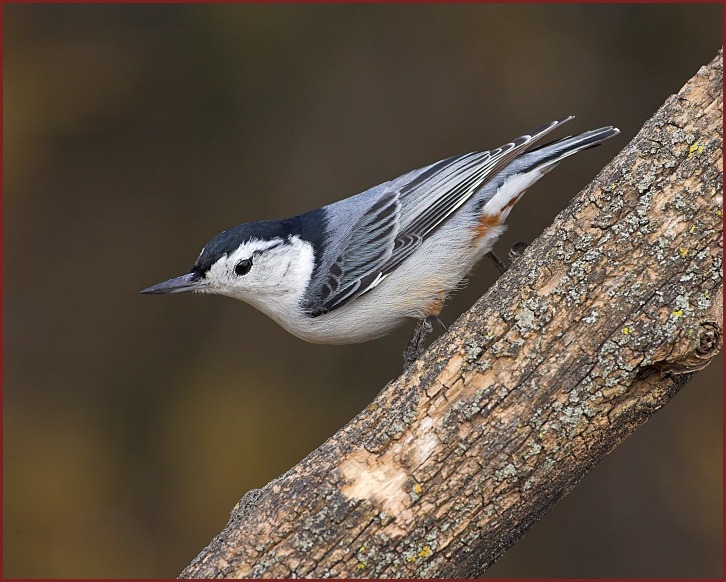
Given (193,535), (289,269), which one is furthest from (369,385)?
(289,269)

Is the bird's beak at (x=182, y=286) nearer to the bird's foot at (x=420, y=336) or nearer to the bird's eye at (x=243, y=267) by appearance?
the bird's eye at (x=243, y=267)

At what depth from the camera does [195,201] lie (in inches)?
180

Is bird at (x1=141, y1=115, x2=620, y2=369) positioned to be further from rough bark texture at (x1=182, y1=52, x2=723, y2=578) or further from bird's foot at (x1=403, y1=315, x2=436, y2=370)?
rough bark texture at (x1=182, y1=52, x2=723, y2=578)

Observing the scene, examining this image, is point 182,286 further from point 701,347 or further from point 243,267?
point 701,347

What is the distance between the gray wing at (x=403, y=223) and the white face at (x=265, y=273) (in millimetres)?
132

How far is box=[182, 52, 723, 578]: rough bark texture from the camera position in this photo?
6.70 feet

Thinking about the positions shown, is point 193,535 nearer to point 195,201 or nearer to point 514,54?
point 195,201

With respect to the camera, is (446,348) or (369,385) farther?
(369,385)

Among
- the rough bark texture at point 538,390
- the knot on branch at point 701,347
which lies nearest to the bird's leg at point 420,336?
the rough bark texture at point 538,390

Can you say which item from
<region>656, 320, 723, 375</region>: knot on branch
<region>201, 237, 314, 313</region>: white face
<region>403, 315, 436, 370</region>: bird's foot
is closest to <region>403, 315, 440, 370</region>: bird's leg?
<region>403, 315, 436, 370</region>: bird's foot

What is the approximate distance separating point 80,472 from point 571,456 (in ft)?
10.1

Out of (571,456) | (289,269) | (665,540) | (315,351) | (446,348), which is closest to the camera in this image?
(571,456)

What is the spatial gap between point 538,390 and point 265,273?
1.26 metres

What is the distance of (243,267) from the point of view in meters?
3.00
